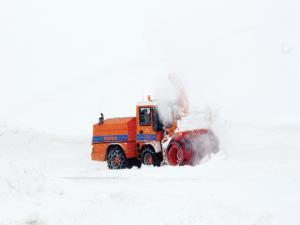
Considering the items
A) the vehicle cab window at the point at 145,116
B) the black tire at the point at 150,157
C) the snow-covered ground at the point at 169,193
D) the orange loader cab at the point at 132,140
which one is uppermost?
the vehicle cab window at the point at 145,116

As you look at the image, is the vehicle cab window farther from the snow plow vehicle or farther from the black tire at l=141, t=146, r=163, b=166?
the black tire at l=141, t=146, r=163, b=166

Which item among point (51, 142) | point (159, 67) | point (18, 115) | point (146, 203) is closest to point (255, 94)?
point (159, 67)

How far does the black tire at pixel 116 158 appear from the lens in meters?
18.0

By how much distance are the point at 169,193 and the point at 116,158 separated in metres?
7.24

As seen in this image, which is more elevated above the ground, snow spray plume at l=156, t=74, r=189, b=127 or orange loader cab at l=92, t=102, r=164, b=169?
snow spray plume at l=156, t=74, r=189, b=127

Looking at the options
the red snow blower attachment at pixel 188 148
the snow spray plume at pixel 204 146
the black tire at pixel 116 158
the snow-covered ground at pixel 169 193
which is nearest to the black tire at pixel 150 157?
the red snow blower attachment at pixel 188 148

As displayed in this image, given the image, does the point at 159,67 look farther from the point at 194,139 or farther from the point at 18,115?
the point at 194,139

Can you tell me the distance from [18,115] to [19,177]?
2802 centimetres

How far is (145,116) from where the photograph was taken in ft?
57.2

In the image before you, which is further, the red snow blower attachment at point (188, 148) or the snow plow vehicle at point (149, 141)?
the snow plow vehicle at point (149, 141)

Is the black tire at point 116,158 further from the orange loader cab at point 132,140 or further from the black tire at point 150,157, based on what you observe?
the black tire at point 150,157

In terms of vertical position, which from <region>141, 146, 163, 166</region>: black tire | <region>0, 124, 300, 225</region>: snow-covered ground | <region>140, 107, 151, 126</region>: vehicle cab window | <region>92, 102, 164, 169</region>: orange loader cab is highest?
<region>140, 107, 151, 126</region>: vehicle cab window

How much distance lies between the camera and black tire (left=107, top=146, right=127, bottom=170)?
18016mm

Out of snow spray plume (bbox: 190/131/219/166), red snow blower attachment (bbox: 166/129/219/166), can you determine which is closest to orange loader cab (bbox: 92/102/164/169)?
red snow blower attachment (bbox: 166/129/219/166)
